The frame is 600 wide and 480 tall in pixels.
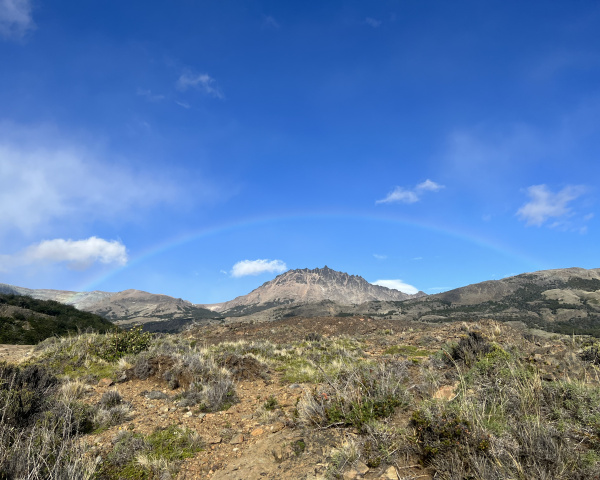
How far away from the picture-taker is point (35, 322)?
79.7 feet

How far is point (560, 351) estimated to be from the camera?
1052 cm

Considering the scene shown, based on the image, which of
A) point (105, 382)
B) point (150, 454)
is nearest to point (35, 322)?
point (105, 382)

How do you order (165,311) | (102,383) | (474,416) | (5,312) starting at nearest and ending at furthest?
(474,416) → (102,383) → (5,312) → (165,311)

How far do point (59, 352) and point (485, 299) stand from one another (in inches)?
6155

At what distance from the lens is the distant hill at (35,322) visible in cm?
2123

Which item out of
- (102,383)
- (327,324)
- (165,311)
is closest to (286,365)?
(102,383)

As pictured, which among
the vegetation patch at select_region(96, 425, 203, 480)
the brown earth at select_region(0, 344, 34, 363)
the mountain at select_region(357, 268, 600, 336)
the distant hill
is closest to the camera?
the vegetation patch at select_region(96, 425, 203, 480)

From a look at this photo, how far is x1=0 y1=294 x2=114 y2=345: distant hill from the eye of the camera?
21.2 metres

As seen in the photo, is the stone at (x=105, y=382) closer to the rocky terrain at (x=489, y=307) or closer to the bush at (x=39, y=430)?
the bush at (x=39, y=430)

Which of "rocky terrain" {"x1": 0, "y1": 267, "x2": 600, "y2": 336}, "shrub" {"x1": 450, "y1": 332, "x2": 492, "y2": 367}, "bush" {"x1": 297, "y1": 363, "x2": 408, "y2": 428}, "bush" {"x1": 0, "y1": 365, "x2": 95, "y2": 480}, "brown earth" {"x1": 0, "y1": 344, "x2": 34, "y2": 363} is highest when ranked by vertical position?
"rocky terrain" {"x1": 0, "y1": 267, "x2": 600, "y2": 336}

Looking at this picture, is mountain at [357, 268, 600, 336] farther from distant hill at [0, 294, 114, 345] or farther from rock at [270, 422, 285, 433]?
rock at [270, 422, 285, 433]

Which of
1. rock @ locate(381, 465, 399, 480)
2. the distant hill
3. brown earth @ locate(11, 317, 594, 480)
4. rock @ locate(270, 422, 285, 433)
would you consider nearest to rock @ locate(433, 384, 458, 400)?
brown earth @ locate(11, 317, 594, 480)

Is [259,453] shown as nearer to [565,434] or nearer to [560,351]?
[565,434]

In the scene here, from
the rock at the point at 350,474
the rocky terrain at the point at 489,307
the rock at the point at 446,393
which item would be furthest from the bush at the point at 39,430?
the rocky terrain at the point at 489,307
